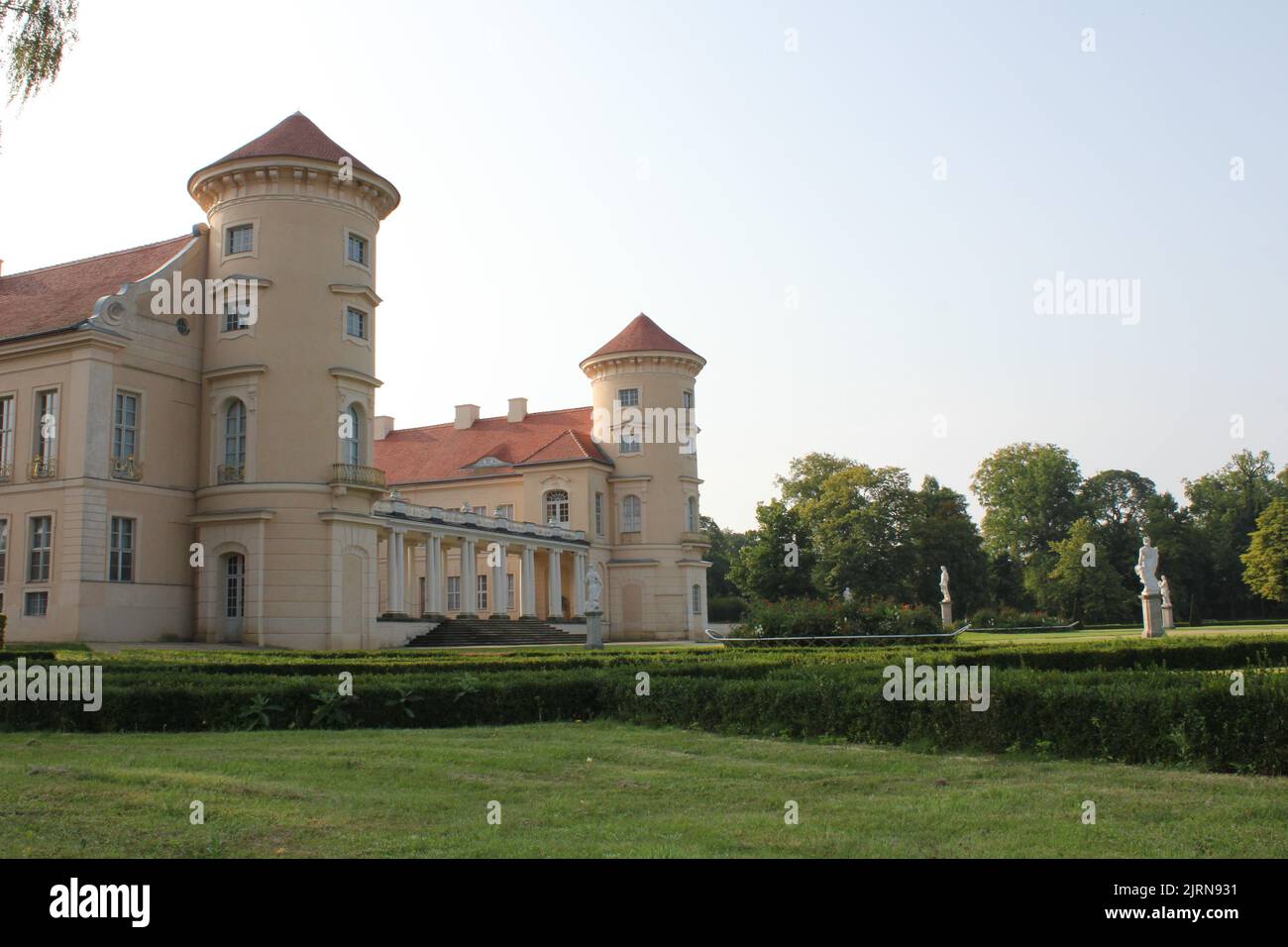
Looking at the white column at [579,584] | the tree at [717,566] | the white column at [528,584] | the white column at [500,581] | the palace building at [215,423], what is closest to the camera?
the palace building at [215,423]

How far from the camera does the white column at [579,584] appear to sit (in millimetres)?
56750

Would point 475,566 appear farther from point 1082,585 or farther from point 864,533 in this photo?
point 1082,585

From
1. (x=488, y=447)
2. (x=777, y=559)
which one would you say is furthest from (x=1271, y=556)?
(x=488, y=447)

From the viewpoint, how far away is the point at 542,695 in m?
15.4

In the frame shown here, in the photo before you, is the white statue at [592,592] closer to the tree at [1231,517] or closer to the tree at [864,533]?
the tree at [864,533]

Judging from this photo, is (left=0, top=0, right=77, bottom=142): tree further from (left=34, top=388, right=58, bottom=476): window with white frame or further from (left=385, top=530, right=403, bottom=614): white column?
(left=385, top=530, right=403, bottom=614): white column

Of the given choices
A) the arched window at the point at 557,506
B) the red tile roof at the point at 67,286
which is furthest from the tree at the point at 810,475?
the red tile roof at the point at 67,286

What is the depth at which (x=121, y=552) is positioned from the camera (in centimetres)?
3319

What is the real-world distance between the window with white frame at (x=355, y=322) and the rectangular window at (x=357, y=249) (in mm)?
1699

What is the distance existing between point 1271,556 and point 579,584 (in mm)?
43825

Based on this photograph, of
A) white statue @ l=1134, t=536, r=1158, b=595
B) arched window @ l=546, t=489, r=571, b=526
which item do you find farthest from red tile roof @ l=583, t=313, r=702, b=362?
white statue @ l=1134, t=536, r=1158, b=595
